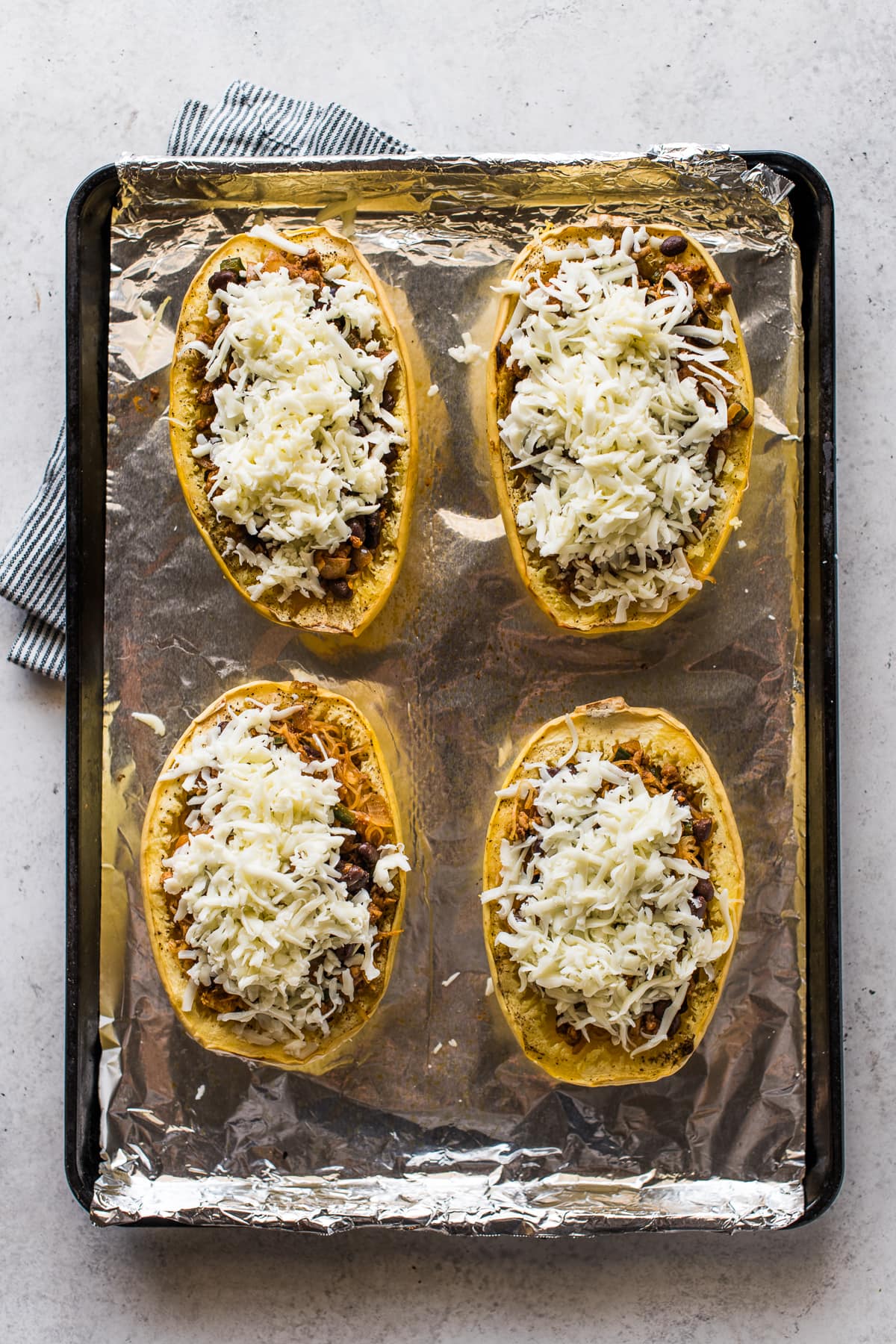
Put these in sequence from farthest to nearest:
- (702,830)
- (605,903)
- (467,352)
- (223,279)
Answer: (467,352) → (223,279) → (702,830) → (605,903)

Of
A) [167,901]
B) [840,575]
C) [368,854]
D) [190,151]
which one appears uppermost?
[190,151]

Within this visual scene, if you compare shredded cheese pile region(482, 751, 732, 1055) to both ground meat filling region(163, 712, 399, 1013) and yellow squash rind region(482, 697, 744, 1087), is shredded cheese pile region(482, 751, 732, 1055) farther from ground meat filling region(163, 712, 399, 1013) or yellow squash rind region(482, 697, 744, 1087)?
ground meat filling region(163, 712, 399, 1013)

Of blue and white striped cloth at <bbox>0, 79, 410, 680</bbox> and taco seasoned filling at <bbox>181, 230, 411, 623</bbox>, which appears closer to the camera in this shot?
taco seasoned filling at <bbox>181, 230, 411, 623</bbox>

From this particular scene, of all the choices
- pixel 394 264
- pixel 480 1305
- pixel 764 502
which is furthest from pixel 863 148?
pixel 480 1305

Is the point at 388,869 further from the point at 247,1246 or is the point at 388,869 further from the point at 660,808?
the point at 247,1246

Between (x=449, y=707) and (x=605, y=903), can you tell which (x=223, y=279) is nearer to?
(x=449, y=707)

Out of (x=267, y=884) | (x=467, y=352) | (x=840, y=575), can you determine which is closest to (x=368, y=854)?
(x=267, y=884)

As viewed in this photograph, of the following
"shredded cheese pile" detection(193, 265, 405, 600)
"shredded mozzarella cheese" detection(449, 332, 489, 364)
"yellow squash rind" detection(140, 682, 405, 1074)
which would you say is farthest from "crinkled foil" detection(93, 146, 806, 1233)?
"shredded cheese pile" detection(193, 265, 405, 600)
